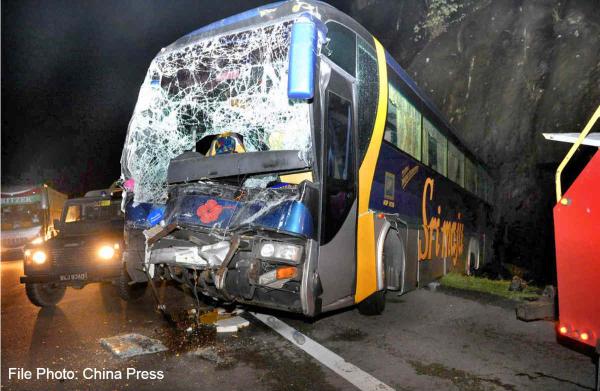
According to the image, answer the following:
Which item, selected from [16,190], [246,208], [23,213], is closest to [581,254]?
[246,208]

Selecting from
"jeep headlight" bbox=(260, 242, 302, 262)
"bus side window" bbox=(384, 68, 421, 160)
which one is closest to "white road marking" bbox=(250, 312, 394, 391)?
"jeep headlight" bbox=(260, 242, 302, 262)

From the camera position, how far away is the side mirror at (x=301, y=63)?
376 centimetres

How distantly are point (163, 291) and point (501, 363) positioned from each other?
663 centimetres

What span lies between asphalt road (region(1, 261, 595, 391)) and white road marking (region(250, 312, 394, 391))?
102 mm

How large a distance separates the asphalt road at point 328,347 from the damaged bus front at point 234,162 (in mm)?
729

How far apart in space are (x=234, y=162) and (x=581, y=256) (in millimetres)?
3488

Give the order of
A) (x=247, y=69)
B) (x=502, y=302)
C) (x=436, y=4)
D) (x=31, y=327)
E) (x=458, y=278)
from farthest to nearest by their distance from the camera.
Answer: (x=436, y=4), (x=458, y=278), (x=502, y=302), (x=31, y=327), (x=247, y=69)

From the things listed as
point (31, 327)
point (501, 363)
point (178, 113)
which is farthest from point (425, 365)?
point (31, 327)

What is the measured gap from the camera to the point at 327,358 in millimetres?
4828

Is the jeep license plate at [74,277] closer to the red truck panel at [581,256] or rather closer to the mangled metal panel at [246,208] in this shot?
the mangled metal panel at [246,208]

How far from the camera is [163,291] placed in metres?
8.86

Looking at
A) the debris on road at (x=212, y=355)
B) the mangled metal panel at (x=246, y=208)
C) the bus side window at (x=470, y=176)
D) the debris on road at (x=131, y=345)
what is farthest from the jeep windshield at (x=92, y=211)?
the bus side window at (x=470, y=176)

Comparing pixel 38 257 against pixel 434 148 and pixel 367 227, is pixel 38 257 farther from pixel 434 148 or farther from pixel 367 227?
pixel 434 148

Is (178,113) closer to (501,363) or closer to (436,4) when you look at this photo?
(501,363)
